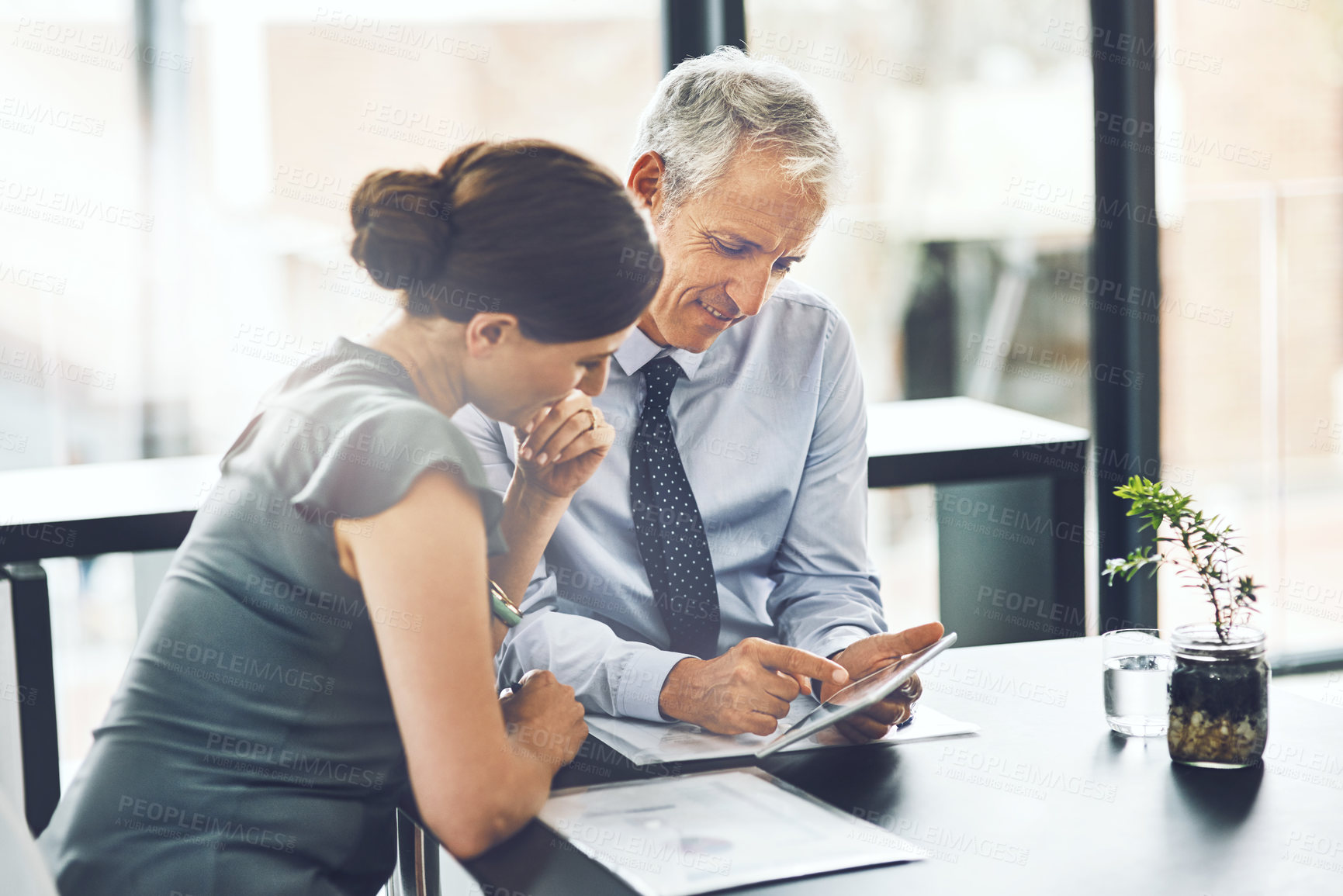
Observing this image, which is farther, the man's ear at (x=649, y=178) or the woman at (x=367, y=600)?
the man's ear at (x=649, y=178)

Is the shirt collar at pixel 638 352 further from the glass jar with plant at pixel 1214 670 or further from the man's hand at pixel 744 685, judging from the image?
the glass jar with plant at pixel 1214 670

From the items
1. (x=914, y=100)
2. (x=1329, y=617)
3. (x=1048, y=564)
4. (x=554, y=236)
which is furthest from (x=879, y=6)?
(x=554, y=236)

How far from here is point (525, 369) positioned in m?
1.14

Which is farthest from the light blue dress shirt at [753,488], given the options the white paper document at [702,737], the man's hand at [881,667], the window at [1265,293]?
the window at [1265,293]

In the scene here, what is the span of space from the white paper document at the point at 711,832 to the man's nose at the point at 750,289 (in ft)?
2.17

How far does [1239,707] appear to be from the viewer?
1.13 meters

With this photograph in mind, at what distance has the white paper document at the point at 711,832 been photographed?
0.95 m

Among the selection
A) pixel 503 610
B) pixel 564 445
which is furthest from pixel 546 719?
pixel 564 445

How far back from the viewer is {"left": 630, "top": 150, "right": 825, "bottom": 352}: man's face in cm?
155

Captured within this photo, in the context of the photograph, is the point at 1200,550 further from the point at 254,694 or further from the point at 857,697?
the point at 254,694

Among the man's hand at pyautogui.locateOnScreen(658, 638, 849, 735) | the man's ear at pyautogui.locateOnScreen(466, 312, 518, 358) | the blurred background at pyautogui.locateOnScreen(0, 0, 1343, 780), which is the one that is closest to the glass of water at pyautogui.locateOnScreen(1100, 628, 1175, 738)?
the man's hand at pyautogui.locateOnScreen(658, 638, 849, 735)

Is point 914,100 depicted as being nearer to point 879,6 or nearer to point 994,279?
point 879,6

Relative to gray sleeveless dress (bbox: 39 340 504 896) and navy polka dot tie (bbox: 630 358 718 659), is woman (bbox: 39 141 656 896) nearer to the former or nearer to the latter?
gray sleeveless dress (bbox: 39 340 504 896)

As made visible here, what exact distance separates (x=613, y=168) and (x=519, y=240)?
1.28 m
